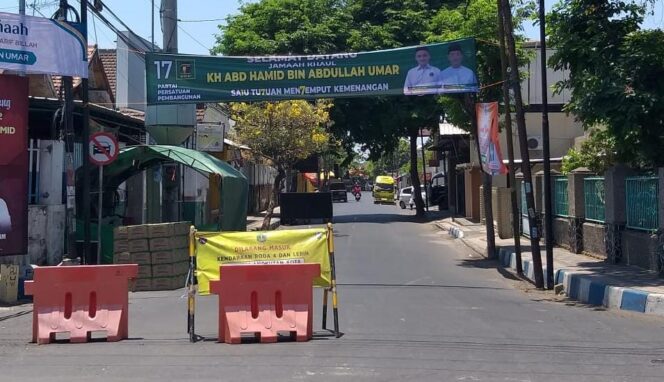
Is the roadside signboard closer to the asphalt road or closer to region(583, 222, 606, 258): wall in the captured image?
the asphalt road

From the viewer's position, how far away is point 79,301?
9.52 m

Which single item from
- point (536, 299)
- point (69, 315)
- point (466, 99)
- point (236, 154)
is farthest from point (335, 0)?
point (69, 315)

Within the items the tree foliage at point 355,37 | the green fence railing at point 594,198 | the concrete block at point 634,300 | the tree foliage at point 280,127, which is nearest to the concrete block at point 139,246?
the concrete block at point 634,300

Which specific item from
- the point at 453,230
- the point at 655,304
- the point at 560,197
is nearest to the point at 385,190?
the point at 453,230

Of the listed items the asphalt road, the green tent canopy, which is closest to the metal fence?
the asphalt road

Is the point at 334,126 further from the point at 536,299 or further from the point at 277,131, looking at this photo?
the point at 536,299

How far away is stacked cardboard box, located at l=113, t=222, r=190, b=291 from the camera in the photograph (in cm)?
1518

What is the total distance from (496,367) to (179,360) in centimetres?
323

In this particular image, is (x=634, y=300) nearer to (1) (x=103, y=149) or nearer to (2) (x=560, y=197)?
(2) (x=560, y=197)

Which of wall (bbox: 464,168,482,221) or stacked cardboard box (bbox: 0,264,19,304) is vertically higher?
wall (bbox: 464,168,482,221)

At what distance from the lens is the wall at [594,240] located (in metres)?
17.7

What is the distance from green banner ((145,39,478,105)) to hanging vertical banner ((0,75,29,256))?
17.4 feet

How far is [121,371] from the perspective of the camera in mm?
7680

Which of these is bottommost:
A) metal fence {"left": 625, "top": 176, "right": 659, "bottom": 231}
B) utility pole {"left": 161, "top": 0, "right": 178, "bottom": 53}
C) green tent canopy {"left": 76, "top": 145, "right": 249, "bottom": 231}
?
metal fence {"left": 625, "top": 176, "right": 659, "bottom": 231}
